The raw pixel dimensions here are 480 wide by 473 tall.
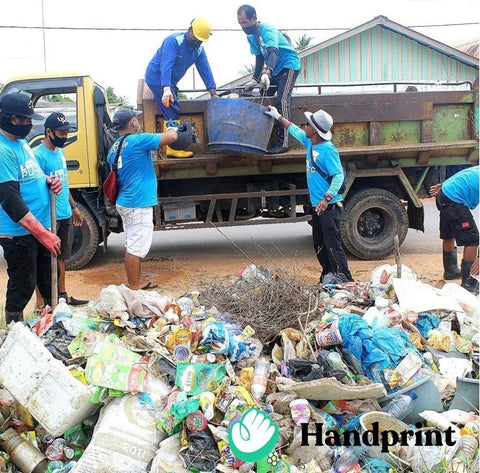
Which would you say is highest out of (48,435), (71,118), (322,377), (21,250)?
(71,118)

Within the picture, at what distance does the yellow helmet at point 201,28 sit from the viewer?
6066mm

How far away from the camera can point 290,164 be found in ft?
23.2

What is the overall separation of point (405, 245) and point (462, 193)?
303cm

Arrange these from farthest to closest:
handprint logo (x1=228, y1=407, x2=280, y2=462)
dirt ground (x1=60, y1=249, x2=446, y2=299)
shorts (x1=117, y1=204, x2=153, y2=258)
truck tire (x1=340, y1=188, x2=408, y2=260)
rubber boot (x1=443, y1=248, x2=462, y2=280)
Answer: truck tire (x1=340, y1=188, x2=408, y2=260), dirt ground (x1=60, y1=249, x2=446, y2=299), rubber boot (x1=443, y1=248, x2=462, y2=280), shorts (x1=117, y1=204, x2=153, y2=258), handprint logo (x1=228, y1=407, x2=280, y2=462)

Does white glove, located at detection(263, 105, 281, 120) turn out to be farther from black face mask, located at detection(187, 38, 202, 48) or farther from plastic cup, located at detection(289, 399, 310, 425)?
plastic cup, located at detection(289, 399, 310, 425)

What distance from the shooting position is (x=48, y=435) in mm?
2852

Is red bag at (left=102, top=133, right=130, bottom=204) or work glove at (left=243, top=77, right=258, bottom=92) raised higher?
work glove at (left=243, top=77, right=258, bottom=92)

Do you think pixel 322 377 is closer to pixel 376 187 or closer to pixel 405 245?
pixel 376 187

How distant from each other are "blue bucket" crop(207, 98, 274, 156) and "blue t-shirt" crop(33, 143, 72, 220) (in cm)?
188

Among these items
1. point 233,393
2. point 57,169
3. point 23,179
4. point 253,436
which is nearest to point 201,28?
point 57,169

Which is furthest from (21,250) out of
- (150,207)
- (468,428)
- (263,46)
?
(263,46)

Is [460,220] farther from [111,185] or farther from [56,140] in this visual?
[56,140]

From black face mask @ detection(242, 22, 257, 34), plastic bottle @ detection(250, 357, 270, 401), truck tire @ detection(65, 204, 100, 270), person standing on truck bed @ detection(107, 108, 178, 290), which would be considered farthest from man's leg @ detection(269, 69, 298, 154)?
plastic bottle @ detection(250, 357, 270, 401)

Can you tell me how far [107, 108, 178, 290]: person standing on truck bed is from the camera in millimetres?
4832
